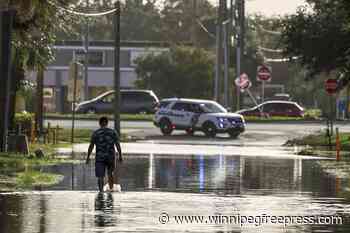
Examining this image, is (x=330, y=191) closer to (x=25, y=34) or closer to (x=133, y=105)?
(x=25, y=34)

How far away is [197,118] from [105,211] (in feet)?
120

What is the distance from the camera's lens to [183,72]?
89062 mm

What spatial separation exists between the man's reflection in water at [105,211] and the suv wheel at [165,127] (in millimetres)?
34357

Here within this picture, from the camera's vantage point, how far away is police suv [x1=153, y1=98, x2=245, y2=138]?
5606 centimetres

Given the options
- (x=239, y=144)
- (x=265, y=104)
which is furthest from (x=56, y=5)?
(x=265, y=104)

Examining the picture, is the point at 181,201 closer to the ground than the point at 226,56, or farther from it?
closer to the ground

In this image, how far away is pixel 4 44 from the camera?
33656 mm

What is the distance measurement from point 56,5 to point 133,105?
45.0 meters

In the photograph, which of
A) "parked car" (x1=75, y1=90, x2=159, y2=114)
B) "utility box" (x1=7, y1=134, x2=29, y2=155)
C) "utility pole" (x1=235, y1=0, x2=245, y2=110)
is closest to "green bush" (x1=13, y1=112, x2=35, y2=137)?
"utility box" (x1=7, y1=134, x2=29, y2=155)

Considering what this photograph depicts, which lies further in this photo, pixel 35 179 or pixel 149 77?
pixel 149 77

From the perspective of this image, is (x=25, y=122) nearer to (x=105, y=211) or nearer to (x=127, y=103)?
(x=105, y=211)

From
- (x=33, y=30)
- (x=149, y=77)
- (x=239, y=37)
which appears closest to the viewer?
(x=33, y=30)

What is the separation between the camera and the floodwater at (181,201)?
18250 mm

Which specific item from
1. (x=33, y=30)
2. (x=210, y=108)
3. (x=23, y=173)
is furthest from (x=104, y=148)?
(x=210, y=108)
